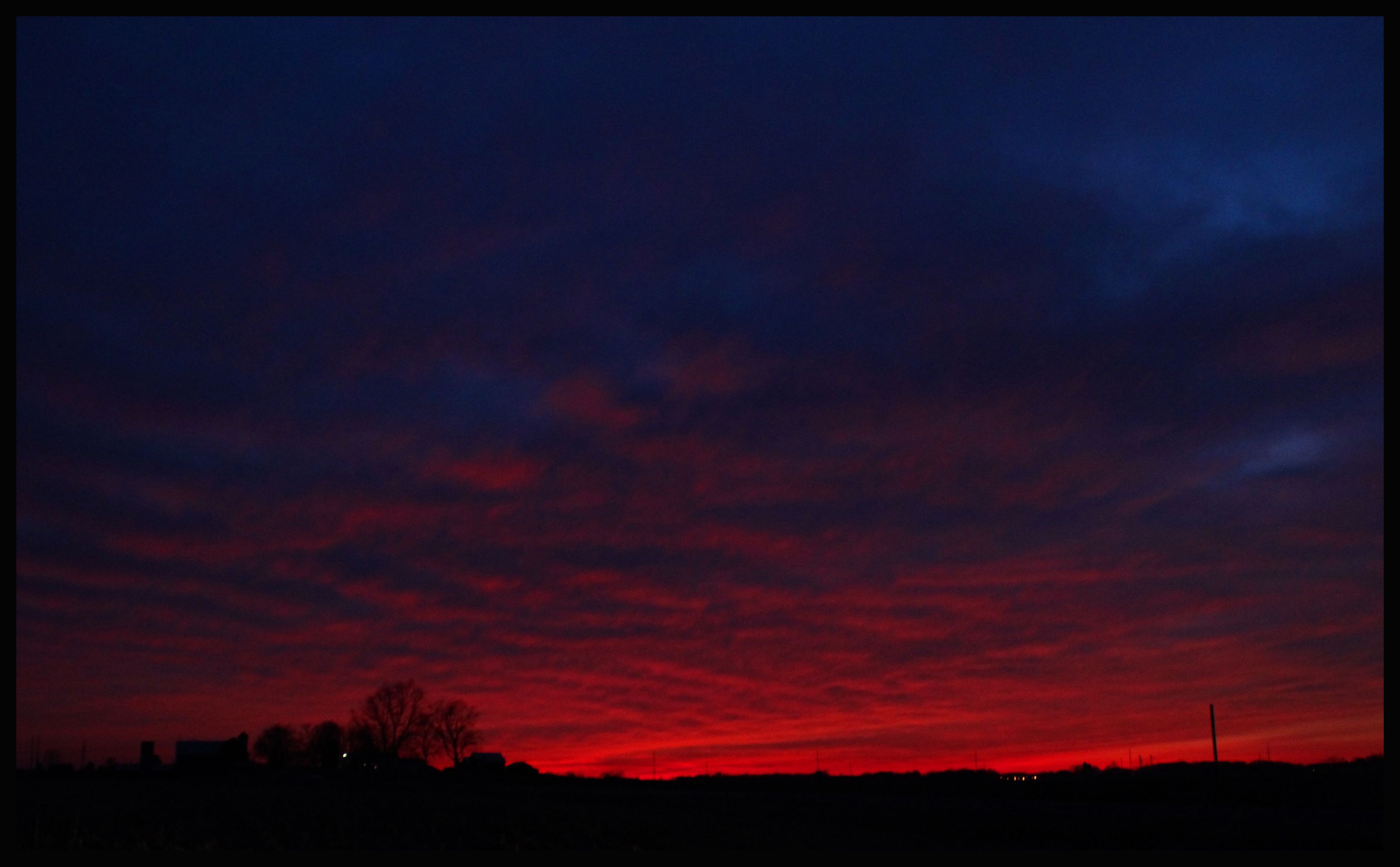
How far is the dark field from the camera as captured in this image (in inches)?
1668

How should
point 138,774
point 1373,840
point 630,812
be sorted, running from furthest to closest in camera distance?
point 138,774 < point 630,812 < point 1373,840

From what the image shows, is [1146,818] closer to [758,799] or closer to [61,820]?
[758,799]

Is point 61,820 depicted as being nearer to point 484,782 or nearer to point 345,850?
point 345,850

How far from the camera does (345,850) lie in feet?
123

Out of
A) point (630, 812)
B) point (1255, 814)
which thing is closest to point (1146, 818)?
point (1255, 814)

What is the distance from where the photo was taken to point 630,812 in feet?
192

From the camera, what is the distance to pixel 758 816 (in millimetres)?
58188

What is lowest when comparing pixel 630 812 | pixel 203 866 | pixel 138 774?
pixel 138 774

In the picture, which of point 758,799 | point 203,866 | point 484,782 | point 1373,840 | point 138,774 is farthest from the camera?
point 138,774

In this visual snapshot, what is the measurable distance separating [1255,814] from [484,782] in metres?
85.2

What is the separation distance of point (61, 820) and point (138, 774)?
117m

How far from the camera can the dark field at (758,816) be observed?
4238 centimetres

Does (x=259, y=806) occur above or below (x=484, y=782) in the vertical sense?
above

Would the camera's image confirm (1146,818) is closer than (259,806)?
Yes
